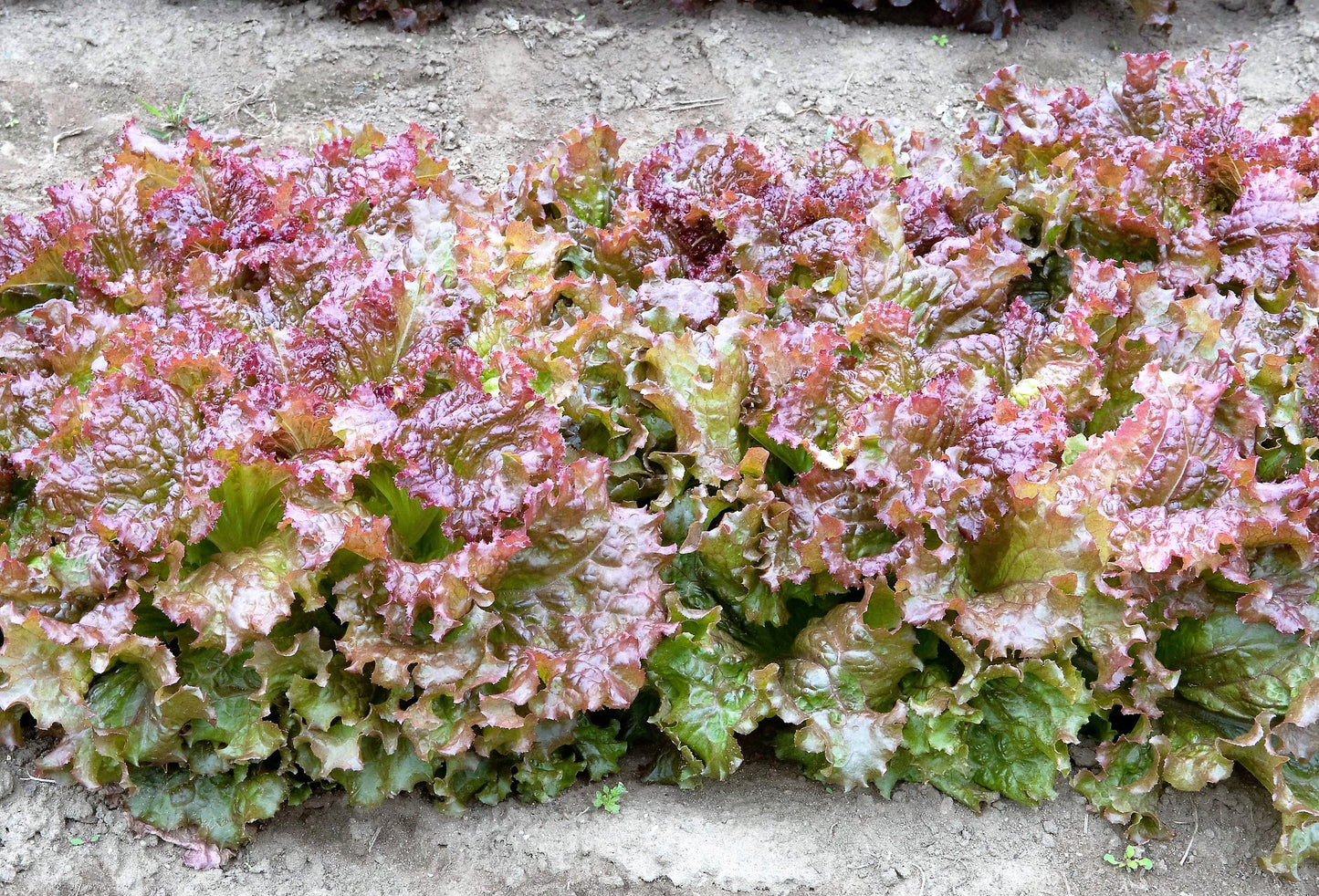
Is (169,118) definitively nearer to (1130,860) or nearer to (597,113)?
(597,113)

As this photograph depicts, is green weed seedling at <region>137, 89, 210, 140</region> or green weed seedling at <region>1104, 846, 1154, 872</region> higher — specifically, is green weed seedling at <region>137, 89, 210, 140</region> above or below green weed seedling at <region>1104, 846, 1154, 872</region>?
above

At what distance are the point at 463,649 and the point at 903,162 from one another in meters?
2.44

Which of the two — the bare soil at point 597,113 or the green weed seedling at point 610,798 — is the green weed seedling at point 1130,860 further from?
the green weed seedling at point 610,798

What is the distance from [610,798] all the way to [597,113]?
3.54 m

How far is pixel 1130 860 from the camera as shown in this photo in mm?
A: 2760

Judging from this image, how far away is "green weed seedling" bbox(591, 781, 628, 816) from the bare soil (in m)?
0.03

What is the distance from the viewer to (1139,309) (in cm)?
324

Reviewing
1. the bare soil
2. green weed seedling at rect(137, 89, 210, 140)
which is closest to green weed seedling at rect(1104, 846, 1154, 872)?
the bare soil

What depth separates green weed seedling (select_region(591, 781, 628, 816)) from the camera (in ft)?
9.09

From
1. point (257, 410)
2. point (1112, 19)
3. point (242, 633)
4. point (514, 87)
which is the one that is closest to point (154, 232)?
point (257, 410)

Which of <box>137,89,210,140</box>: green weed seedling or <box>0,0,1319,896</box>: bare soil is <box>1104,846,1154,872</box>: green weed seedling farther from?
<box>137,89,210,140</box>: green weed seedling

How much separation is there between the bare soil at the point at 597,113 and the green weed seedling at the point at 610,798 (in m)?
0.03

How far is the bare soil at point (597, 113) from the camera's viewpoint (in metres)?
2.65

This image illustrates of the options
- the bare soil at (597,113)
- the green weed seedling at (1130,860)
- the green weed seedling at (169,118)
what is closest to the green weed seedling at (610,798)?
the bare soil at (597,113)
